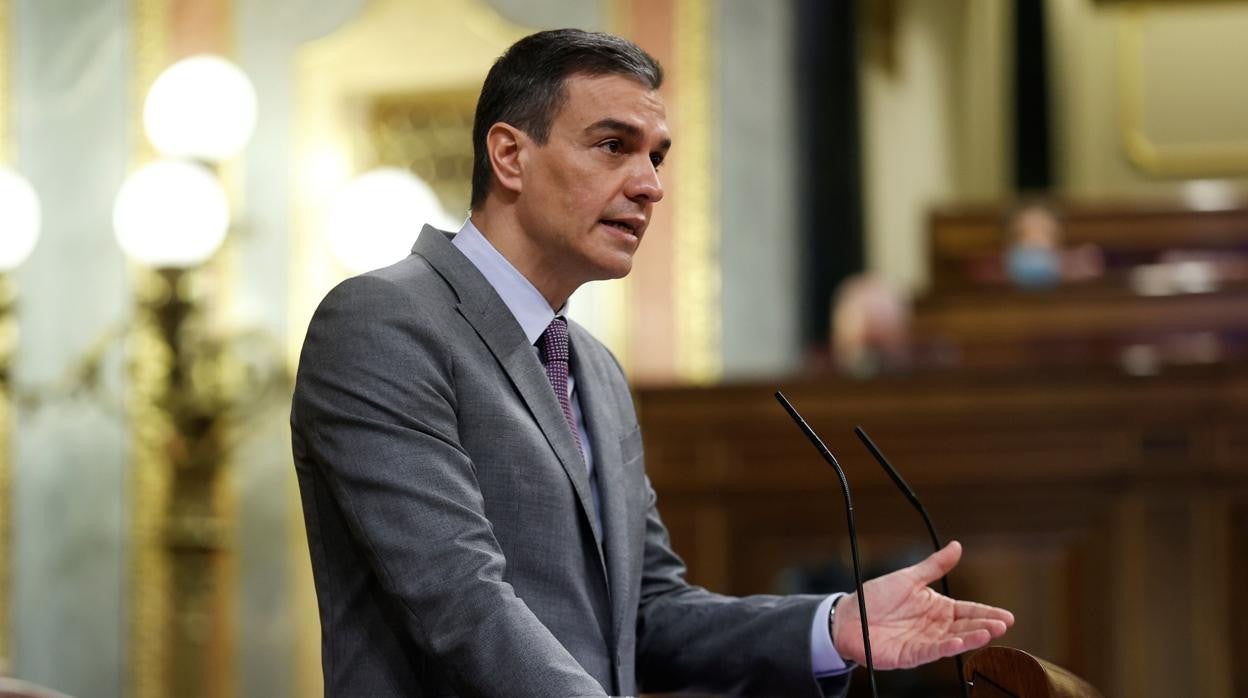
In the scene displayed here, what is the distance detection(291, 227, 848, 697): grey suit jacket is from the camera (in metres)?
1.81

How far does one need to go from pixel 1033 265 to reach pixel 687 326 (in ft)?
4.65

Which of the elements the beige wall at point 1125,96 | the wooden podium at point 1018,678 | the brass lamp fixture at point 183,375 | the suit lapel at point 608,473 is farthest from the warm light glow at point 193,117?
the beige wall at point 1125,96

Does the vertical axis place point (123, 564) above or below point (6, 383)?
below

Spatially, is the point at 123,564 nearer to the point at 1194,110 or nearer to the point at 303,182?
the point at 303,182

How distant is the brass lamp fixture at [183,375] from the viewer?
5.97 meters

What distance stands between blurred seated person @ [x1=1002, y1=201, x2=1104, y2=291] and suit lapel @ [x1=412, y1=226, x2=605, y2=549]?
4.55 m

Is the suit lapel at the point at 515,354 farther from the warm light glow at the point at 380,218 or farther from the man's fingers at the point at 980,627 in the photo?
the warm light glow at the point at 380,218

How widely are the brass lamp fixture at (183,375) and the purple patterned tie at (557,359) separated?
4056 millimetres

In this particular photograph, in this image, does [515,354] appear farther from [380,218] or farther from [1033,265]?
[1033,265]

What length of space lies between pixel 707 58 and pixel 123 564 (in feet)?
10.8

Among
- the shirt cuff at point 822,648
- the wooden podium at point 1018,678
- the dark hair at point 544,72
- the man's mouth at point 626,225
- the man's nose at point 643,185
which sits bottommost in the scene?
the shirt cuff at point 822,648

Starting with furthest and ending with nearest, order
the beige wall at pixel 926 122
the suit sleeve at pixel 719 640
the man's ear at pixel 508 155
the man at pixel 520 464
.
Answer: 1. the beige wall at pixel 926 122
2. the suit sleeve at pixel 719 640
3. the man's ear at pixel 508 155
4. the man at pixel 520 464

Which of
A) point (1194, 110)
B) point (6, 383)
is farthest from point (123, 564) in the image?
point (1194, 110)

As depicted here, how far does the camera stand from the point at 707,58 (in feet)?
23.5
